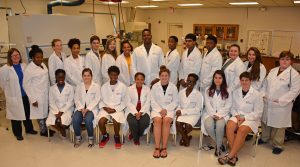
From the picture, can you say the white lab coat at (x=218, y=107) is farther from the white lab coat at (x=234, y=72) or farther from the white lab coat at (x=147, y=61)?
the white lab coat at (x=147, y=61)

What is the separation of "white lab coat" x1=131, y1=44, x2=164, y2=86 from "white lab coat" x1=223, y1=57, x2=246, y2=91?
3.11 feet

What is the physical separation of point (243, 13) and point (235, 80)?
19.0 feet

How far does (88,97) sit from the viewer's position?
128 inches

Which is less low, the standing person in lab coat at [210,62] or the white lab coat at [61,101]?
the standing person in lab coat at [210,62]

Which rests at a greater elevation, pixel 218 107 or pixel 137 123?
pixel 218 107

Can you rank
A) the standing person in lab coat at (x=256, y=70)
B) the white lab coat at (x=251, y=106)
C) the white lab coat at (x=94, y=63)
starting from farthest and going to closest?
the white lab coat at (x=94, y=63)
the standing person in lab coat at (x=256, y=70)
the white lab coat at (x=251, y=106)

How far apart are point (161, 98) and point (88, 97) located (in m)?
0.96

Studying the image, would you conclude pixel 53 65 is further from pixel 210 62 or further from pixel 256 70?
pixel 256 70

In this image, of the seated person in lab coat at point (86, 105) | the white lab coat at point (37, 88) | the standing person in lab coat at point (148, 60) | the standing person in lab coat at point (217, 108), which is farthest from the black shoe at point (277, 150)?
the white lab coat at point (37, 88)

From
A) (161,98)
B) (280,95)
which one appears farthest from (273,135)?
(161,98)

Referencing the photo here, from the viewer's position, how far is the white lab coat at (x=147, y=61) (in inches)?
140

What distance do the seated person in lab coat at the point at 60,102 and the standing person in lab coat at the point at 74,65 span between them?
18 cm

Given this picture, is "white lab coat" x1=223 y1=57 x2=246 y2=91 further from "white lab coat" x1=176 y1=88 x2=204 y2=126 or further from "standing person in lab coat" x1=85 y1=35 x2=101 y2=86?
"standing person in lab coat" x1=85 y1=35 x2=101 y2=86

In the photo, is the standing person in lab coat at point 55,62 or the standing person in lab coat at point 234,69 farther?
the standing person in lab coat at point 55,62
